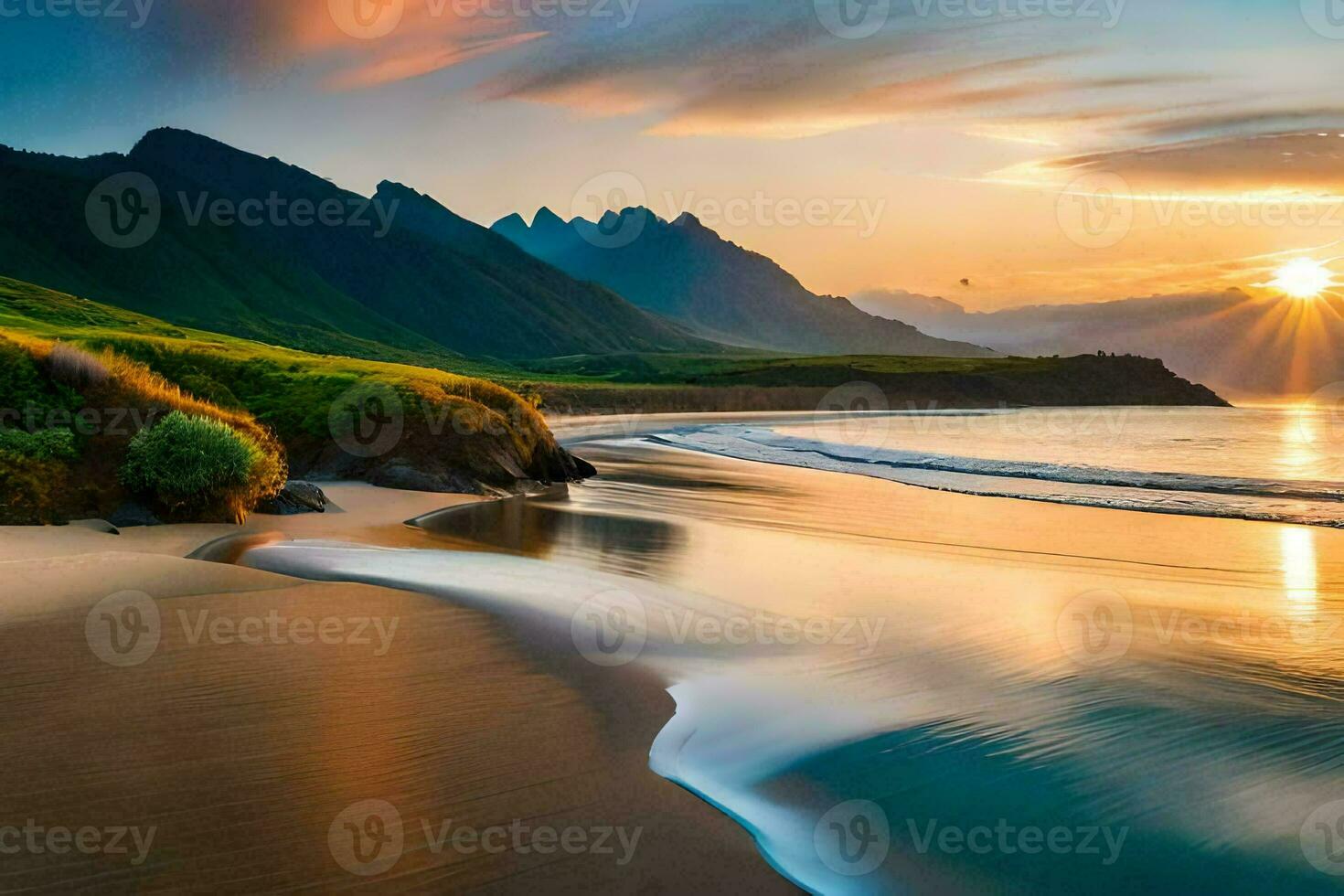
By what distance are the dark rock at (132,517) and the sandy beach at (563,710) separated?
0.66 m

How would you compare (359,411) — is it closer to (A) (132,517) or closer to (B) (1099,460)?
(A) (132,517)

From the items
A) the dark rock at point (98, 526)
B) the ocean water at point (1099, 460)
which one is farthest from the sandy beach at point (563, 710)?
the ocean water at point (1099, 460)

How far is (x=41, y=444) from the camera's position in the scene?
636 inches

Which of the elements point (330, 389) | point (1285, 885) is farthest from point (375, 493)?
point (1285, 885)

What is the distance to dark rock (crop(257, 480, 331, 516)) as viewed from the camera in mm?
18797

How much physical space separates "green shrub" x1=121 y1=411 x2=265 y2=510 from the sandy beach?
3.48 feet

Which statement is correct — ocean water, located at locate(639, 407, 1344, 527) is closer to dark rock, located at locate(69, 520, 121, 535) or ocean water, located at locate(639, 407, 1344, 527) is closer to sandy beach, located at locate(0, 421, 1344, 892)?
sandy beach, located at locate(0, 421, 1344, 892)

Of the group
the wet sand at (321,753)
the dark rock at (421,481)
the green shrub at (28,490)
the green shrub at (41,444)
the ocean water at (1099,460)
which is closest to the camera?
the wet sand at (321,753)

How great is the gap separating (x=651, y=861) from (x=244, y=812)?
8.47 ft

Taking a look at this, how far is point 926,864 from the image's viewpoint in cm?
586

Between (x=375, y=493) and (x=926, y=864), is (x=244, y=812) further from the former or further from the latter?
(x=375, y=493)

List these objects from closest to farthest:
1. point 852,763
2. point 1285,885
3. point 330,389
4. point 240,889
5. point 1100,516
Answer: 1. point 240,889
2. point 1285,885
3. point 852,763
4. point 1100,516
5. point 330,389

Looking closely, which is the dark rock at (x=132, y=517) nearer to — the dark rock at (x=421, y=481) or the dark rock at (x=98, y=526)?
the dark rock at (x=98, y=526)

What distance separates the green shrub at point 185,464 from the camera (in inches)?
648
